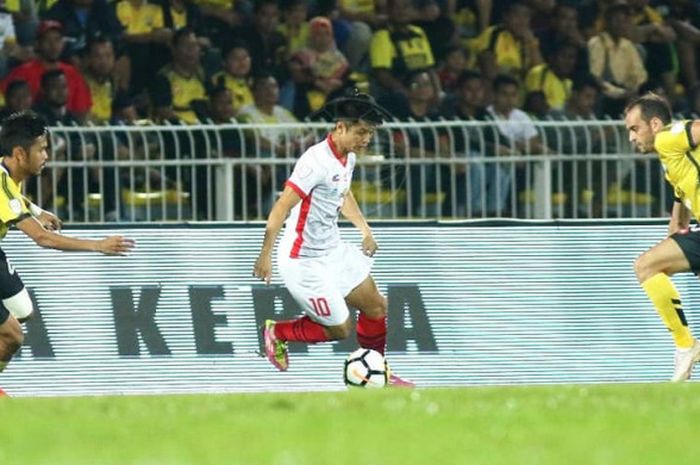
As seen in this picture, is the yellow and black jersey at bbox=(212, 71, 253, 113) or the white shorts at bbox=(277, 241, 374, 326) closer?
the white shorts at bbox=(277, 241, 374, 326)

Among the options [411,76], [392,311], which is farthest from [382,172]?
[411,76]

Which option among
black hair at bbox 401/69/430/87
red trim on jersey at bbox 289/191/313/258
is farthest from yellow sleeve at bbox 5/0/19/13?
red trim on jersey at bbox 289/191/313/258

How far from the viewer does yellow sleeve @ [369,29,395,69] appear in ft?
67.2

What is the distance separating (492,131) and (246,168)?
74.8 inches

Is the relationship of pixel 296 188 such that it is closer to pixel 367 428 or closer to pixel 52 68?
pixel 367 428

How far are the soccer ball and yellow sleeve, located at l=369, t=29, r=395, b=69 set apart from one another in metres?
6.58

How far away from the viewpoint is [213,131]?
16344 mm

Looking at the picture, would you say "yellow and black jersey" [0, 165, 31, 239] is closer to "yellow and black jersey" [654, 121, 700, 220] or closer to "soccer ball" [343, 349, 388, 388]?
"soccer ball" [343, 349, 388, 388]

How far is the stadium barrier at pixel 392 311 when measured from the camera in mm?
15578

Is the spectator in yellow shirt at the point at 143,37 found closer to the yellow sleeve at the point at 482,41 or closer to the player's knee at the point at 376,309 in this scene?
the yellow sleeve at the point at 482,41

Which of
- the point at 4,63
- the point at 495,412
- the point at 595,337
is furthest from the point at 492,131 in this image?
the point at 495,412

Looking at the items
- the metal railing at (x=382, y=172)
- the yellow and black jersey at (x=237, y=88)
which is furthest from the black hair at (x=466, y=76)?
the metal railing at (x=382, y=172)

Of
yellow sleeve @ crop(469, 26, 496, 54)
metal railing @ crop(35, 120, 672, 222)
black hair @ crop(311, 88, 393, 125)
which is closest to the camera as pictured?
black hair @ crop(311, 88, 393, 125)

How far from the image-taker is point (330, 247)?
1427 centimetres
